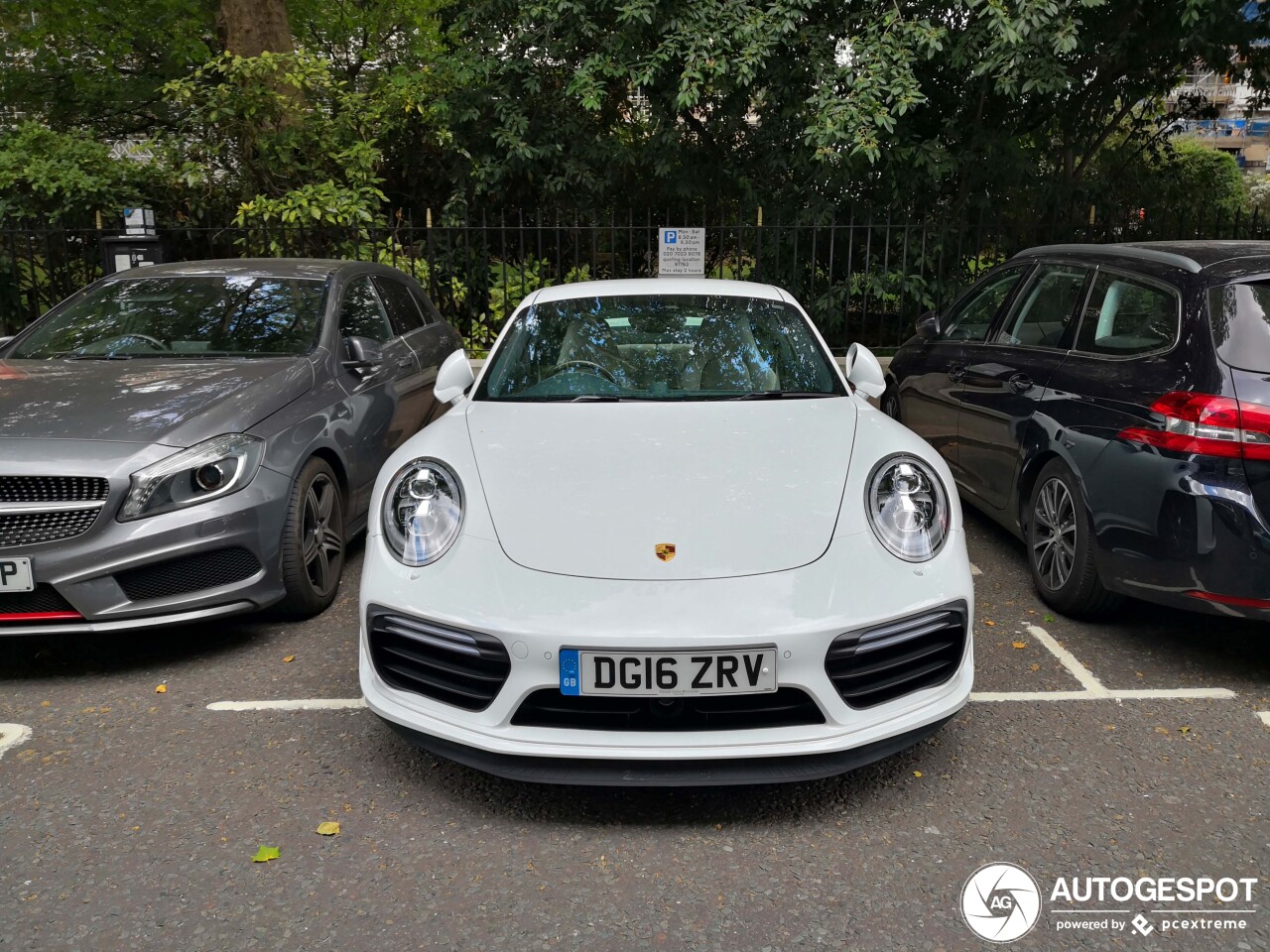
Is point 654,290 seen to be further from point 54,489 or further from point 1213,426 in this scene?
point 54,489

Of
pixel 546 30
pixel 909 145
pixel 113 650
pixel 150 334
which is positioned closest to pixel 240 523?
pixel 113 650

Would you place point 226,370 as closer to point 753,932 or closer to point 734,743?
point 734,743

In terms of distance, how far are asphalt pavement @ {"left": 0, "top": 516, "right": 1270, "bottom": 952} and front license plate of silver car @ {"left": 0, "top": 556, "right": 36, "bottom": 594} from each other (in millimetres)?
434

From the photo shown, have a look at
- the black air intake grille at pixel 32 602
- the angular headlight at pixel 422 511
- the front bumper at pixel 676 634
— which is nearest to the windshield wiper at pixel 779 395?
the front bumper at pixel 676 634

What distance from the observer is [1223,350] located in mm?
3607

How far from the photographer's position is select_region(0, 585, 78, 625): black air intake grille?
145 inches

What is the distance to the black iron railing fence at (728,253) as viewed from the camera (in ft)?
33.0

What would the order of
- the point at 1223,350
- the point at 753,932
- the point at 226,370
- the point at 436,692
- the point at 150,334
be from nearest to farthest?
the point at 753,932
the point at 436,692
the point at 1223,350
the point at 226,370
the point at 150,334

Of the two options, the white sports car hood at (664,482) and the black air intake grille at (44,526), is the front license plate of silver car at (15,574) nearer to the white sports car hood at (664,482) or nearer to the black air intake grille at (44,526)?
the black air intake grille at (44,526)

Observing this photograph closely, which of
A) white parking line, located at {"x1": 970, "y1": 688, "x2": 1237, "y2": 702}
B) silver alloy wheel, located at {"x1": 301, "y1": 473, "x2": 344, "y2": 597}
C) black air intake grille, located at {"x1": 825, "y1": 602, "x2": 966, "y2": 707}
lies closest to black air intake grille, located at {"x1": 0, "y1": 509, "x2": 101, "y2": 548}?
silver alloy wheel, located at {"x1": 301, "y1": 473, "x2": 344, "y2": 597}

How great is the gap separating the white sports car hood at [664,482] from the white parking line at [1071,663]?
4.35ft

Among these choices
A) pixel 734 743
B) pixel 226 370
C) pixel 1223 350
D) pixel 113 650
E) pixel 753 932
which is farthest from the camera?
pixel 226 370

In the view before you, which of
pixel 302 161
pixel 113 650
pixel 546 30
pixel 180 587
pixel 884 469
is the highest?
pixel 546 30

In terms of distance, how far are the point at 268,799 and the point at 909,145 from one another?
345 inches
